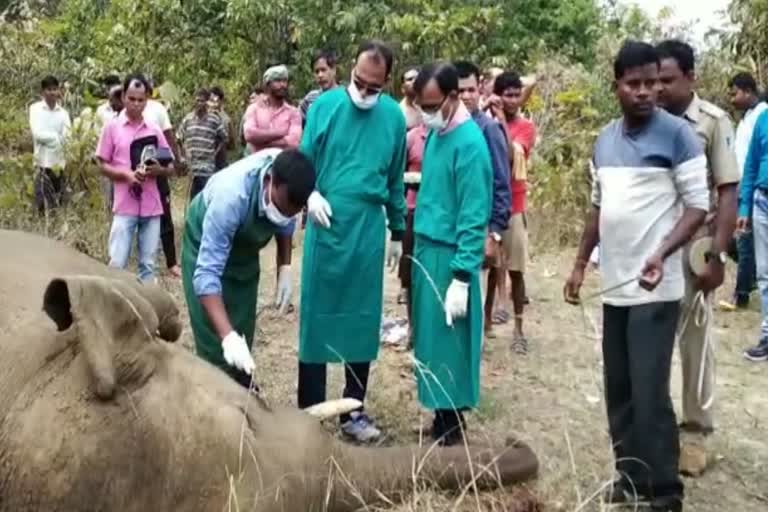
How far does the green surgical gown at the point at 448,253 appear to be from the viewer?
516 centimetres

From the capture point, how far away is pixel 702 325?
18.1 ft

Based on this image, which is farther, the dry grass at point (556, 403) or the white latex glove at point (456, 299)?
the white latex glove at point (456, 299)

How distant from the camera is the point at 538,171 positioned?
1288 cm

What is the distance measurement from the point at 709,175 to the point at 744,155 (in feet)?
13.3

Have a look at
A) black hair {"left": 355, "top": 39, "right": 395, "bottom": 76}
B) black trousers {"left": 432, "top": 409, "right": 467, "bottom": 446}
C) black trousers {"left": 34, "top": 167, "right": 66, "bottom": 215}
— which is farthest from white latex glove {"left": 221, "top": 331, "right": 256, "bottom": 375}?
black trousers {"left": 34, "top": 167, "right": 66, "bottom": 215}

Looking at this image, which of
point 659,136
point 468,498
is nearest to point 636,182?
point 659,136

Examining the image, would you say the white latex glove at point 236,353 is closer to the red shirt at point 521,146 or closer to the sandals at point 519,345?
the sandals at point 519,345

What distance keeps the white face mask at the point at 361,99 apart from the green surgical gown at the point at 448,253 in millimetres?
341

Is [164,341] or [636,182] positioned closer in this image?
[164,341]

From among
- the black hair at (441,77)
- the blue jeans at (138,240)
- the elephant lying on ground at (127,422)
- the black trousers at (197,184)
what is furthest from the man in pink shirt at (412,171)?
the black trousers at (197,184)

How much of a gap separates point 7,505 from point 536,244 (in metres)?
9.28

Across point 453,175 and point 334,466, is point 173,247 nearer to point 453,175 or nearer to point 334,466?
point 453,175

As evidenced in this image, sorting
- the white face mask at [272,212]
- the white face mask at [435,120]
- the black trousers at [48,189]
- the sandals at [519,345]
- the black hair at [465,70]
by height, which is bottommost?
the sandals at [519,345]

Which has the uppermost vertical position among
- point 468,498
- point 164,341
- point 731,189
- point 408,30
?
point 408,30
